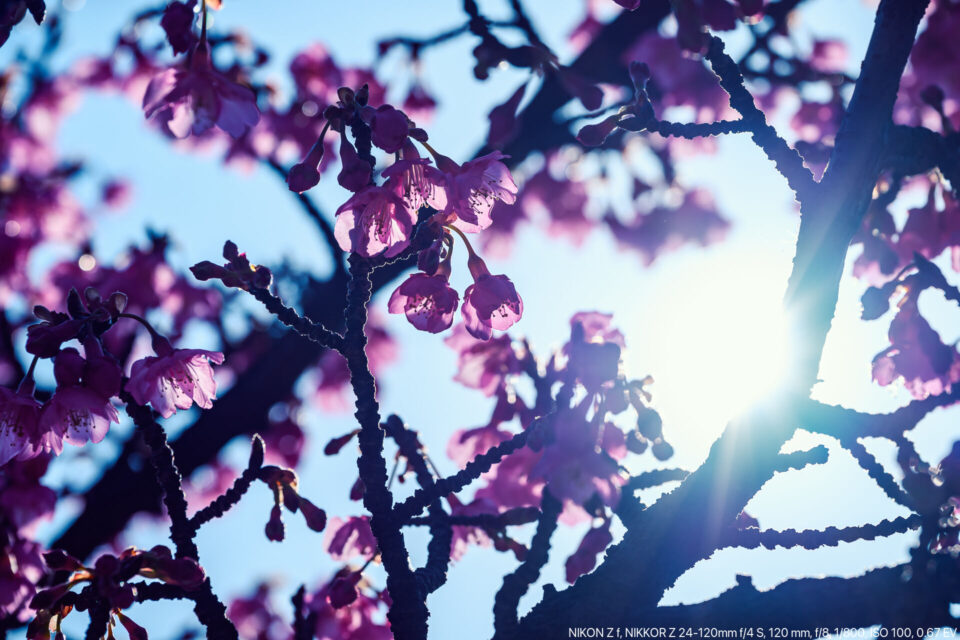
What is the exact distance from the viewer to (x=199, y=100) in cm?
180

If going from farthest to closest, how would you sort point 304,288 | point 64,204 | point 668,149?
point 64,204 → point 668,149 → point 304,288

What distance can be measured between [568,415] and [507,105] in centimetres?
135

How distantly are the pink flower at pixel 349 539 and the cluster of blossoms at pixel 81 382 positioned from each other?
27.6 inches

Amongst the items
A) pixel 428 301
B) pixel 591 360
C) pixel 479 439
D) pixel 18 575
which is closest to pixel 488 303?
pixel 428 301

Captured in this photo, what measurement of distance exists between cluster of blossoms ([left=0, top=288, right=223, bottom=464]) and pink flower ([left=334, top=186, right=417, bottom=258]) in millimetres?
487

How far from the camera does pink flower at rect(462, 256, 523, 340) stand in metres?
1.62

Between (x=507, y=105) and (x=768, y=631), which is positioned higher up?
(x=507, y=105)

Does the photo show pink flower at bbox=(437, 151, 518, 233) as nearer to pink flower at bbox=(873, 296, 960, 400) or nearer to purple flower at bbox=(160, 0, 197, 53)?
purple flower at bbox=(160, 0, 197, 53)

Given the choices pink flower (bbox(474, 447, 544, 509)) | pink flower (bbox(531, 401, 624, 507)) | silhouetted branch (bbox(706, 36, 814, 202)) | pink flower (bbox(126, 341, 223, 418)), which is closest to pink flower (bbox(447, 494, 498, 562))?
pink flower (bbox(474, 447, 544, 509))

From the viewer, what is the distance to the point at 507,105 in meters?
2.59

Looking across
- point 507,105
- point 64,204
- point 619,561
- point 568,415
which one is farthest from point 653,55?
point 64,204

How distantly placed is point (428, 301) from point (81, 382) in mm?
776

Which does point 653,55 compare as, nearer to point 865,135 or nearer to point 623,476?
point 865,135

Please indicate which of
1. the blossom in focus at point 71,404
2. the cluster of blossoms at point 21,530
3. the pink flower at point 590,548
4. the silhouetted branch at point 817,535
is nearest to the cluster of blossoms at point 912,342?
the silhouetted branch at point 817,535
